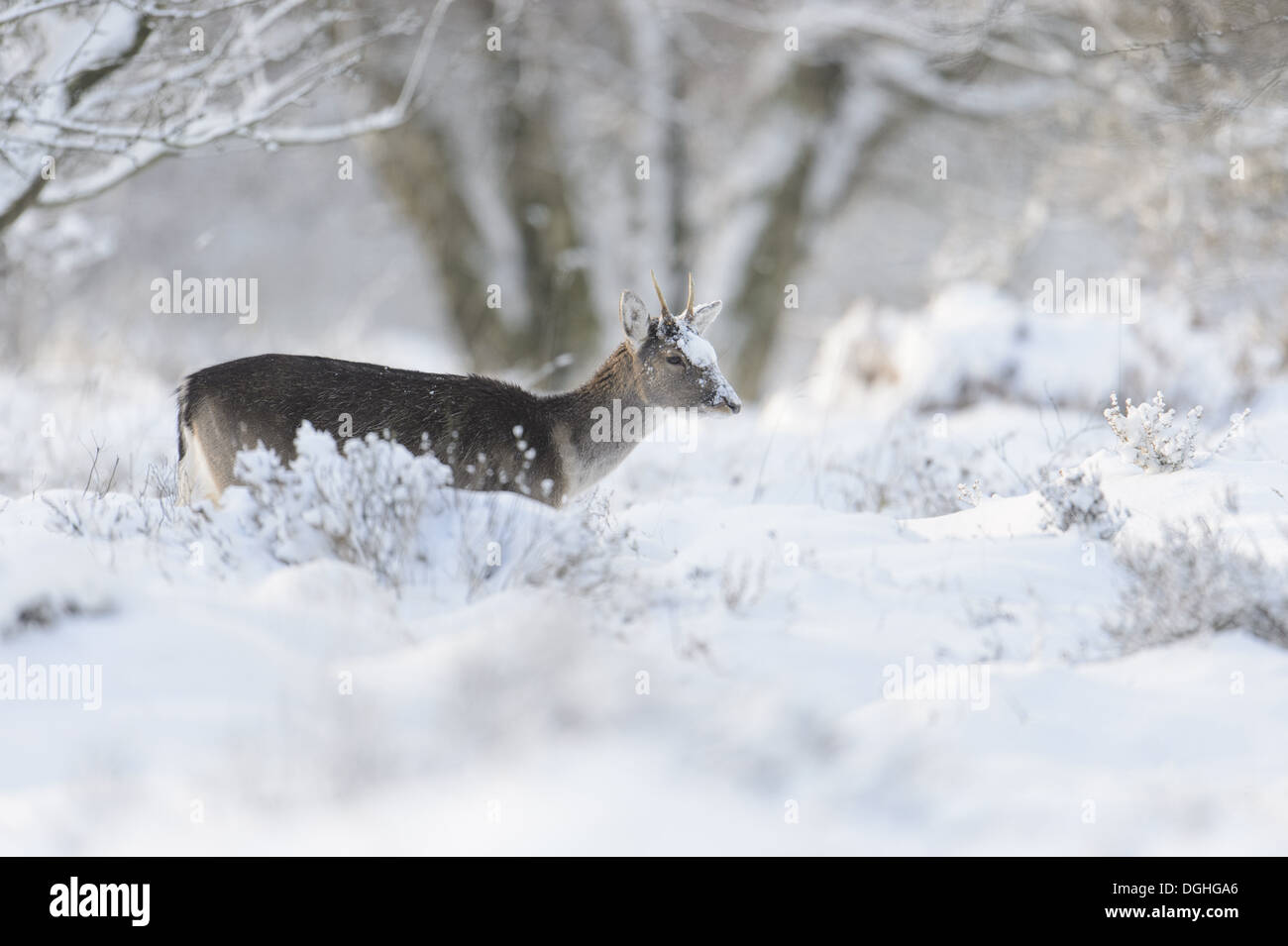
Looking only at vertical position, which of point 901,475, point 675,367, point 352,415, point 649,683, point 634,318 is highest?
point 634,318

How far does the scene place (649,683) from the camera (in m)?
3.83

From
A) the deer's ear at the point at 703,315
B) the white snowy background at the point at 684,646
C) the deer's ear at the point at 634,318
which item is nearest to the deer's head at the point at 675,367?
the deer's ear at the point at 634,318

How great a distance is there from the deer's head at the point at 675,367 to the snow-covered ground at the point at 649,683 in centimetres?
118

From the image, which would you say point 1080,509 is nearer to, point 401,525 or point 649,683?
point 649,683

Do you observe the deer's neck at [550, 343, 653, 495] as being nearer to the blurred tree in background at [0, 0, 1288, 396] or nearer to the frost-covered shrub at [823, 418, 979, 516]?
the frost-covered shrub at [823, 418, 979, 516]

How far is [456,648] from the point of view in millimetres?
3803

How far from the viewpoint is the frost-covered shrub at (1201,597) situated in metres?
4.30

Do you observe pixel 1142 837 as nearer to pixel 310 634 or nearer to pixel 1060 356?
pixel 310 634

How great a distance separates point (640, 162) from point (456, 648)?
12.8m

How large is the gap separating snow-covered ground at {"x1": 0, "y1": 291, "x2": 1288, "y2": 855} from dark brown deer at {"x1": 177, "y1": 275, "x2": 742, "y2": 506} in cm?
55

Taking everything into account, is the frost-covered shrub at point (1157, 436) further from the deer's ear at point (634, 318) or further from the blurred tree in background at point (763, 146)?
Answer: the blurred tree in background at point (763, 146)

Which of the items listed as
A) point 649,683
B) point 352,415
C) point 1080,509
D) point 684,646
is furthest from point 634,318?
point 649,683

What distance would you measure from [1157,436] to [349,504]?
3.85m

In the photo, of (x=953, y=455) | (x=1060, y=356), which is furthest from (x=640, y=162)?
(x=953, y=455)
